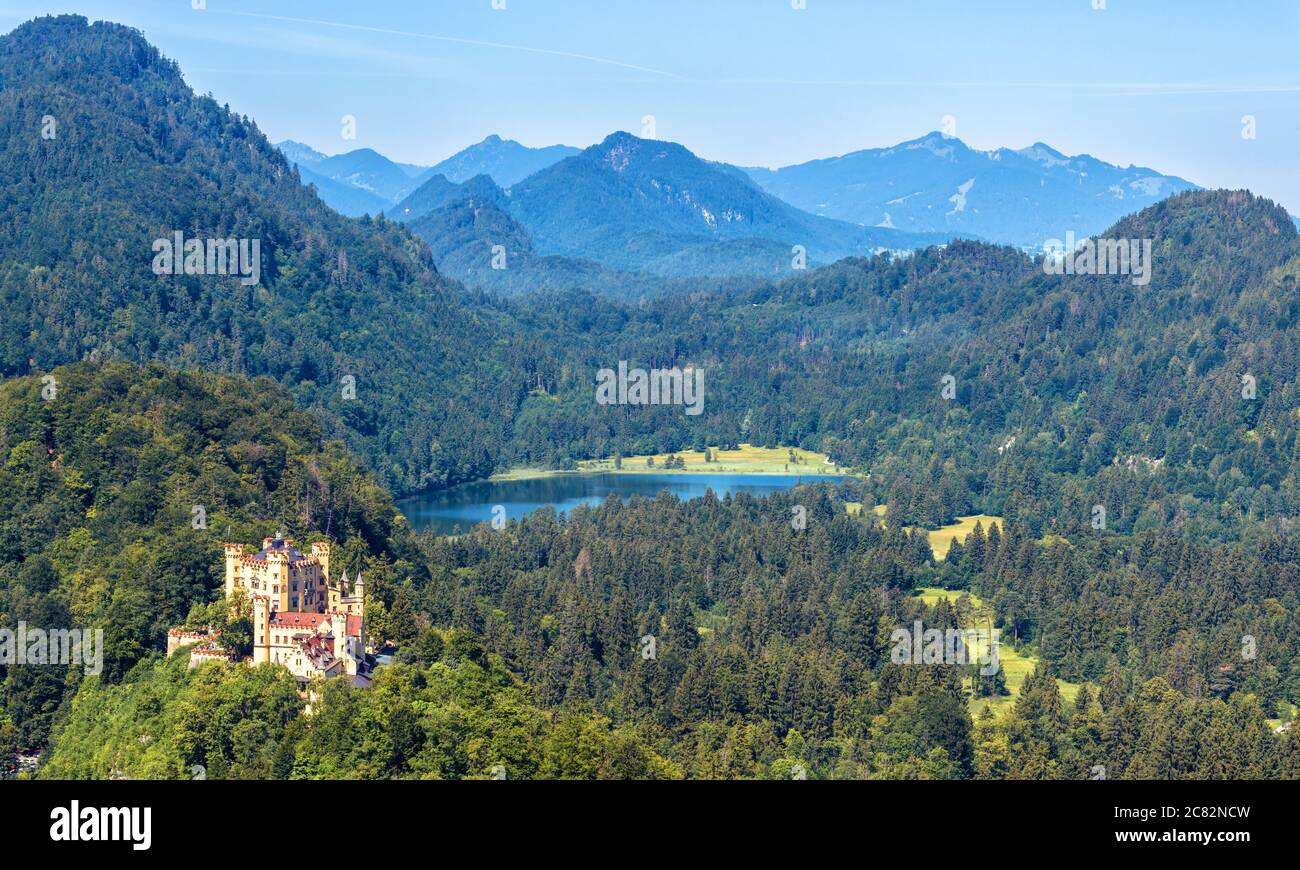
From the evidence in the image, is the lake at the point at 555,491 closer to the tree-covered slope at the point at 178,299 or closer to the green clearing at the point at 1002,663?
the tree-covered slope at the point at 178,299

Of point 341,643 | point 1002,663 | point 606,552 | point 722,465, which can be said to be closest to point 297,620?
point 341,643

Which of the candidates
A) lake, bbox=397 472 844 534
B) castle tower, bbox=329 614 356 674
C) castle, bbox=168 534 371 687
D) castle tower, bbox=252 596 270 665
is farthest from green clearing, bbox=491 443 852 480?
castle tower, bbox=252 596 270 665

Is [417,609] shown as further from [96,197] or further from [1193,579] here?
[96,197]

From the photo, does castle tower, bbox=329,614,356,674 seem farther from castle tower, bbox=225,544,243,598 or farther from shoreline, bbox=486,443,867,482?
shoreline, bbox=486,443,867,482

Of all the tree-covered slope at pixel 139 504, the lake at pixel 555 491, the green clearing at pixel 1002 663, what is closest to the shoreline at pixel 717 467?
the lake at pixel 555 491
